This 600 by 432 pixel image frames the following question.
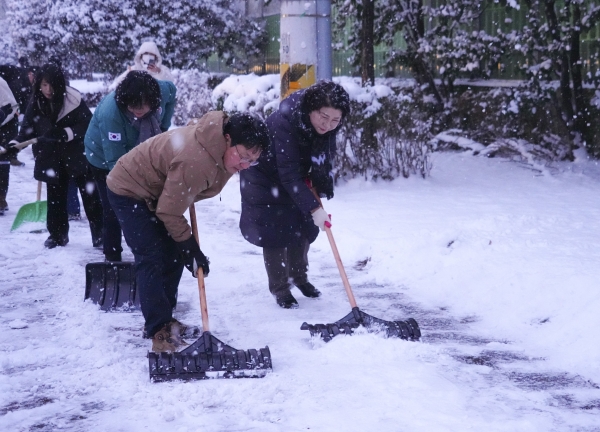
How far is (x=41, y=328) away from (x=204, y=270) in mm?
1279

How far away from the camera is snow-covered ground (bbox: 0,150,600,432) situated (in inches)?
135

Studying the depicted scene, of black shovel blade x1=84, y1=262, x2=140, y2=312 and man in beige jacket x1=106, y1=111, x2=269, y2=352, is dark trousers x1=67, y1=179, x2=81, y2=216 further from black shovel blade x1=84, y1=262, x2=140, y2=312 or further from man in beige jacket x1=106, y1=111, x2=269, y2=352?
man in beige jacket x1=106, y1=111, x2=269, y2=352

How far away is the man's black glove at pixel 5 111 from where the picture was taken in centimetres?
826

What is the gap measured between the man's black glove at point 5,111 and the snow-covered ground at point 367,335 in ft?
4.40

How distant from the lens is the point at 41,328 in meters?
4.76

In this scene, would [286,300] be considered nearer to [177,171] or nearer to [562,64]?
[177,171]

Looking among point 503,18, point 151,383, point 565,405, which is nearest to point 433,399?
point 565,405

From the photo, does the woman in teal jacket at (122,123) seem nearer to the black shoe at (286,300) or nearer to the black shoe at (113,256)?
the black shoe at (113,256)

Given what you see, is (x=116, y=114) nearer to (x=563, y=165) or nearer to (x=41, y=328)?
(x=41, y=328)

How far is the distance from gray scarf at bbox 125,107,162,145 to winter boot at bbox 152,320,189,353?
4.84ft

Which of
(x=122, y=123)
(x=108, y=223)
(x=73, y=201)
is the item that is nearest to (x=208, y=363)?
(x=122, y=123)

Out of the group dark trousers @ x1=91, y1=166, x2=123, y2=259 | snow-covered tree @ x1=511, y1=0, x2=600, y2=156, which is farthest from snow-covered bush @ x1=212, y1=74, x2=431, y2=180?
dark trousers @ x1=91, y1=166, x2=123, y2=259

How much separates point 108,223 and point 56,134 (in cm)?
121

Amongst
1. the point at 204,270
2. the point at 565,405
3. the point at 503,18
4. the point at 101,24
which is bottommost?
the point at 565,405
